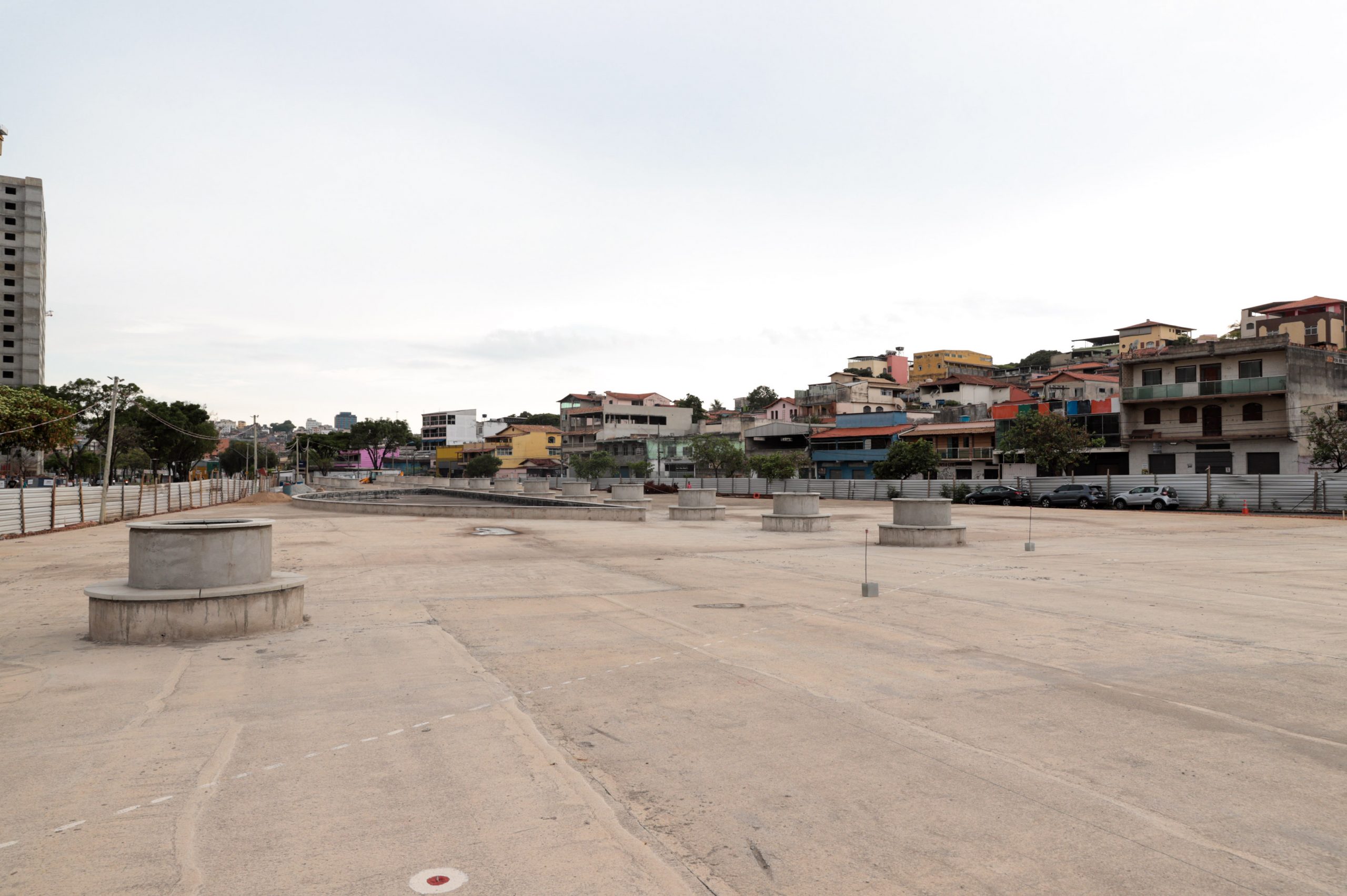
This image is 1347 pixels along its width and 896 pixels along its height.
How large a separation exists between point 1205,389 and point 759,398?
91.1 m

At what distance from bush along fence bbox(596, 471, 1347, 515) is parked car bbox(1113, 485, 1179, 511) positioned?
577 millimetres

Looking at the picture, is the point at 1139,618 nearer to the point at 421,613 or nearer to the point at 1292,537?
the point at 421,613

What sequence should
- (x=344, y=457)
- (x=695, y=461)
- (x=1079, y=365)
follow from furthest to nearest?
1. (x=344, y=457)
2. (x=1079, y=365)
3. (x=695, y=461)

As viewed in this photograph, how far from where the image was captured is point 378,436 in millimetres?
144625

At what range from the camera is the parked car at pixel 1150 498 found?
4578 cm

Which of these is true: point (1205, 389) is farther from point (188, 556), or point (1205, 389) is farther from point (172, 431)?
point (172, 431)

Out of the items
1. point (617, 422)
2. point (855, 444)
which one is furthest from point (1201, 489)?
point (617, 422)

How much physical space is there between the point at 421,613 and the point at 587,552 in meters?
9.70

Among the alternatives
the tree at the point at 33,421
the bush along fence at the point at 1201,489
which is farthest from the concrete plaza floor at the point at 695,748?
the tree at the point at 33,421

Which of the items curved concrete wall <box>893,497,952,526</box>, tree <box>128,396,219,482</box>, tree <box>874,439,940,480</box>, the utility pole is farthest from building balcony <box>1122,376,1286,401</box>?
tree <box>128,396,219,482</box>

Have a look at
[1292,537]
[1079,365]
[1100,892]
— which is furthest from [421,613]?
[1079,365]

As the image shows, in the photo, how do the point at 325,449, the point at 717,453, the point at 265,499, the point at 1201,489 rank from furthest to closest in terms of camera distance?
the point at 325,449 < the point at 717,453 < the point at 265,499 < the point at 1201,489

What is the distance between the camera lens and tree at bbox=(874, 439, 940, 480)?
64688 millimetres

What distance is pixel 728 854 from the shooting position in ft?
14.5
